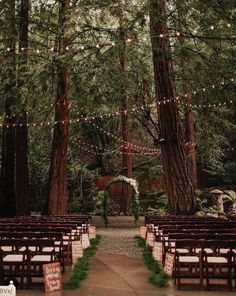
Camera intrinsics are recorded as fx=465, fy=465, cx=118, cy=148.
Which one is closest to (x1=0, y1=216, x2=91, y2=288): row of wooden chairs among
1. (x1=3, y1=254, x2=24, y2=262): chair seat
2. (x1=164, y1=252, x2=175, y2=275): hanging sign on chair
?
(x1=3, y1=254, x2=24, y2=262): chair seat

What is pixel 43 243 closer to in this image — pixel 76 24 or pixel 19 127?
pixel 76 24

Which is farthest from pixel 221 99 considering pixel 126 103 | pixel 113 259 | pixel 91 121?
pixel 91 121

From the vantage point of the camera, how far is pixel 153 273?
31.5ft

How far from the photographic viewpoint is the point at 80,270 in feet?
32.4

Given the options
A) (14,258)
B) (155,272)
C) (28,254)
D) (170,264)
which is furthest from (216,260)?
(14,258)

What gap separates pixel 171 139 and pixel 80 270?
850 centimetres

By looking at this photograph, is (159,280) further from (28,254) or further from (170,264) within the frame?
(28,254)

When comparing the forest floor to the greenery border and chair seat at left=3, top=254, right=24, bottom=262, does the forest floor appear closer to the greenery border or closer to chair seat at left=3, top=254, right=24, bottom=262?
→ the greenery border

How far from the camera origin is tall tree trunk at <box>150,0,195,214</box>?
17.3m

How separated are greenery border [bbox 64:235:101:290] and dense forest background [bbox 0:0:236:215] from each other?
6500 mm

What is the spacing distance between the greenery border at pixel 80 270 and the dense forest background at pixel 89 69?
6500 millimetres

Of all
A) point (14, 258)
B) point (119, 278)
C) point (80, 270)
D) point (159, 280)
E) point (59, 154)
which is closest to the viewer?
point (14, 258)

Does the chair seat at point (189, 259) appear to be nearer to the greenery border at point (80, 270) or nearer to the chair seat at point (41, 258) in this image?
the greenery border at point (80, 270)

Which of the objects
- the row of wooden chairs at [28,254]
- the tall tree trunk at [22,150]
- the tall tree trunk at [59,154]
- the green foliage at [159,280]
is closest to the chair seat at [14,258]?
the row of wooden chairs at [28,254]
